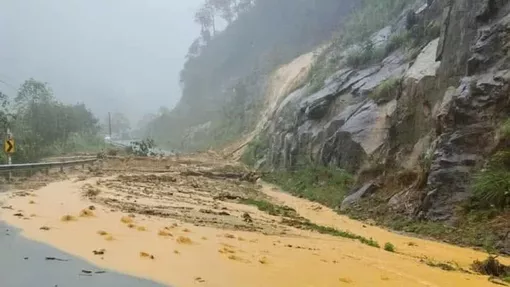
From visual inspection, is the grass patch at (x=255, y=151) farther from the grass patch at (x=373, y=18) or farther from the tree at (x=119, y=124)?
the tree at (x=119, y=124)

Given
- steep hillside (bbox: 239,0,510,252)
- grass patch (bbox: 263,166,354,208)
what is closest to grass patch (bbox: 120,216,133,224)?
steep hillside (bbox: 239,0,510,252)

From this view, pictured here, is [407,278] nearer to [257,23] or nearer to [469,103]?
[469,103]

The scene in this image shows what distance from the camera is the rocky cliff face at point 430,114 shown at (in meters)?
11.1

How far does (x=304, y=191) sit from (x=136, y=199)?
24.0 feet

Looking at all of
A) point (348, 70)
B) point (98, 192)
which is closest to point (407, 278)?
point (98, 192)

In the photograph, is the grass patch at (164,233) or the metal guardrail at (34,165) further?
the metal guardrail at (34,165)

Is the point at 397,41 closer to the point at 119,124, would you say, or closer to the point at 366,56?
the point at 366,56

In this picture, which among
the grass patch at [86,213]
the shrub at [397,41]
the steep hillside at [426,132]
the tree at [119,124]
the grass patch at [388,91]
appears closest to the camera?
the grass patch at [86,213]

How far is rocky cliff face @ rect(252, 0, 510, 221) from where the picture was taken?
1112cm

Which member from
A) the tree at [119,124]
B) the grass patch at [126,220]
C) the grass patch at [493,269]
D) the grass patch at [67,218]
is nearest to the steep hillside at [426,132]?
the grass patch at [493,269]

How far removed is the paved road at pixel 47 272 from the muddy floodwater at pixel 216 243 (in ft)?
0.71

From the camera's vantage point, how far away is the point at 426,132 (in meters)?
14.0

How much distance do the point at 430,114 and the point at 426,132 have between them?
1.79 feet

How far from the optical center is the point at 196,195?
1537 centimetres
